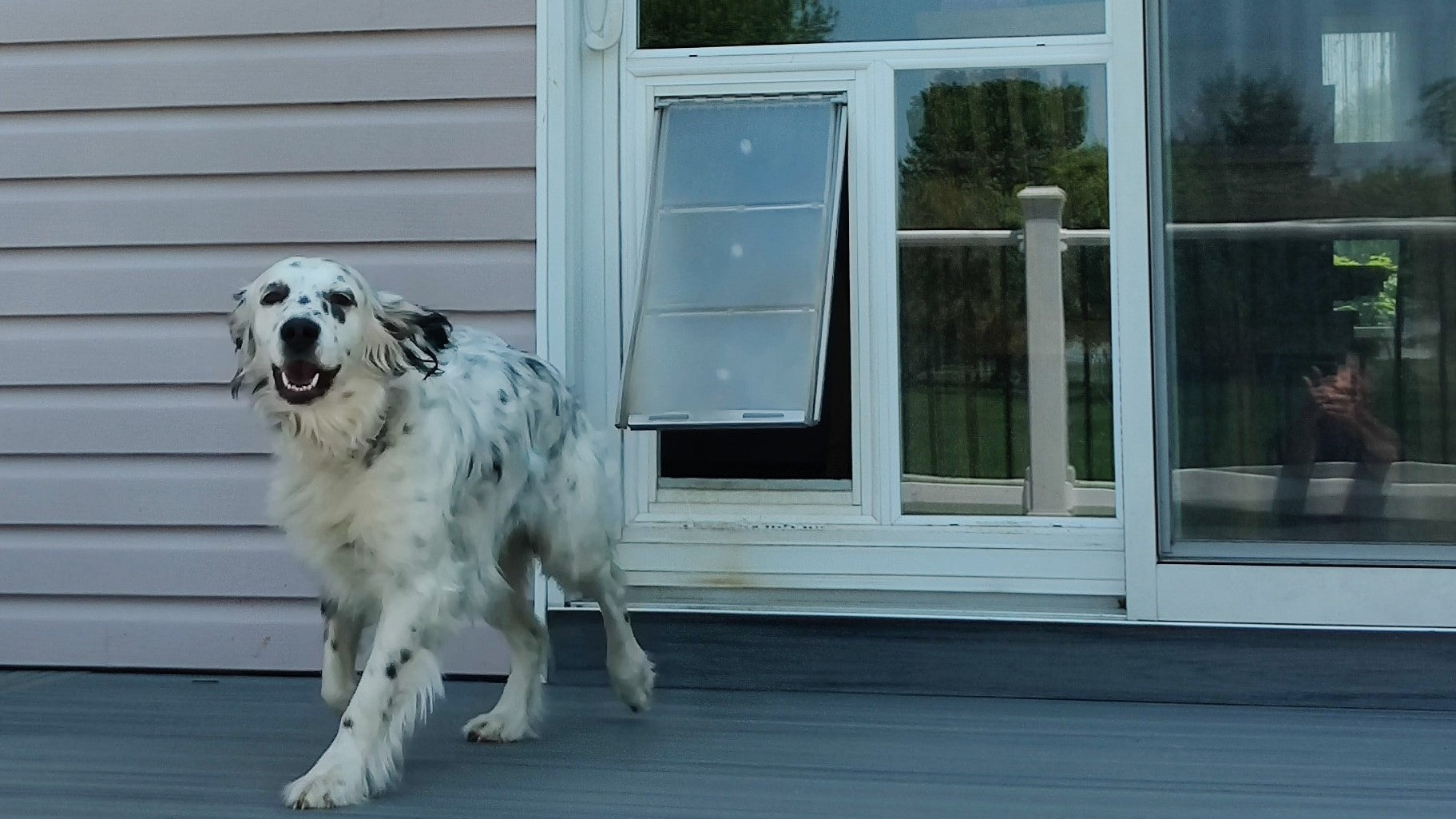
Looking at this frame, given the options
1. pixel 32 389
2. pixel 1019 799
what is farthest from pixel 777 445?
pixel 32 389

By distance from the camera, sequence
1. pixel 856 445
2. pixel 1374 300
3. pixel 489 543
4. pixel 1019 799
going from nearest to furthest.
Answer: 1. pixel 1019 799
2. pixel 489 543
3. pixel 1374 300
4. pixel 856 445

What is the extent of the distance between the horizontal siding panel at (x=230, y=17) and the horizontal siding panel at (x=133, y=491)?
133 centimetres

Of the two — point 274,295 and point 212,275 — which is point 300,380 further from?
point 212,275

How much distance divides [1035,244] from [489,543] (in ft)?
6.36

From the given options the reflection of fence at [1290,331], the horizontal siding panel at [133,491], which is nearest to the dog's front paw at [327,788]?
the horizontal siding panel at [133,491]

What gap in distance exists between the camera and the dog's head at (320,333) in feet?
11.0

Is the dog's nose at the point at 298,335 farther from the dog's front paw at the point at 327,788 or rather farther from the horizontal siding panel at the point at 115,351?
the horizontal siding panel at the point at 115,351

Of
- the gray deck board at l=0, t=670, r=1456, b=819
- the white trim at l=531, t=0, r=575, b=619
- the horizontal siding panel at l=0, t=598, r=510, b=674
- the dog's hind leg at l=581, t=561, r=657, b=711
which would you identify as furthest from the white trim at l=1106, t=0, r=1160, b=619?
the horizontal siding panel at l=0, t=598, r=510, b=674

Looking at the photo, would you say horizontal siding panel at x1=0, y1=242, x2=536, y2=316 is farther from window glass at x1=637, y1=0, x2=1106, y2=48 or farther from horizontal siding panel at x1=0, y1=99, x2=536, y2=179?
window glass at x1=637, y1=0, x2=1106, y2=48

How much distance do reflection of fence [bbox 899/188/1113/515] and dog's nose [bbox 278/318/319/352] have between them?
2.04m

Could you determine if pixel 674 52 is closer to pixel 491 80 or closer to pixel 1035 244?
pixel 491 80

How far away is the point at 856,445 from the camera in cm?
480

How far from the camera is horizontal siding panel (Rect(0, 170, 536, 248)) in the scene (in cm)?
482

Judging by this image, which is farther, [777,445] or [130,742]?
[777,445]
